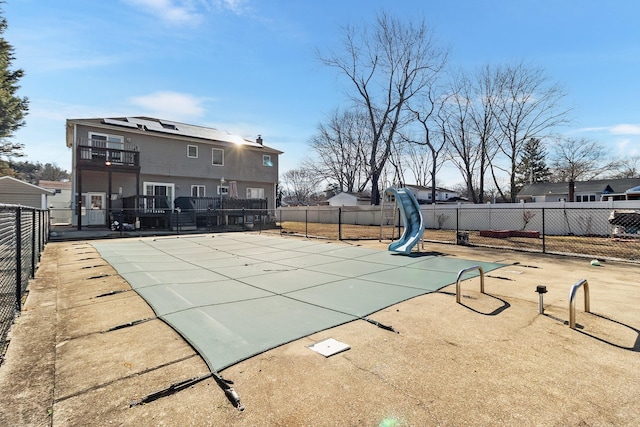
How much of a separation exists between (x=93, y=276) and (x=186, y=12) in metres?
7.69

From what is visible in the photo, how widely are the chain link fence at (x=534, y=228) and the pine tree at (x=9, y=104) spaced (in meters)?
21.3

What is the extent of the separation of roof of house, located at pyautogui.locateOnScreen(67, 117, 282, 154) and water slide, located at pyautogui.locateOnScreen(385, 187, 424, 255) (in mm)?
17494

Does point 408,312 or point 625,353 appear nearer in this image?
point 625,353

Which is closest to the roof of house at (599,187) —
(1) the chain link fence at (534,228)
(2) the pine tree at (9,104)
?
(1) the chain link fence at (534,228)

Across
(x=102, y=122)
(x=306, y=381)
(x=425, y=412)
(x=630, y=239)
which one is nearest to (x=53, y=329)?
(x=306, y=381)

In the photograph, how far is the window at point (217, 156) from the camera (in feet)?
78.5

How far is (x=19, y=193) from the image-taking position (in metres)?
20.0

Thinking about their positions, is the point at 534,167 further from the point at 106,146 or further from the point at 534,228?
the point at 106,146

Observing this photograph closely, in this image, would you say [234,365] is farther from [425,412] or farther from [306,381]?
[425,412]

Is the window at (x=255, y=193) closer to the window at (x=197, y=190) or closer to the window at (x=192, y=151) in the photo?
the window at (x=197, y=190)

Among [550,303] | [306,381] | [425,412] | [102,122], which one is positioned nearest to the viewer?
[425,412]

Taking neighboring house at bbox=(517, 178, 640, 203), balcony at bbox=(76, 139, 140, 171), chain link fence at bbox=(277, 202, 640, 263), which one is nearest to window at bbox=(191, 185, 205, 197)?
balcony at bbox=(76, 139, 140, 171)

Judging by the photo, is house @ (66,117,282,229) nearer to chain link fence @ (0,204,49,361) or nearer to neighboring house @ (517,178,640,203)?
chain link fence @ (0,204,49,361)

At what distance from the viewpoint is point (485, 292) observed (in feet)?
17.4
